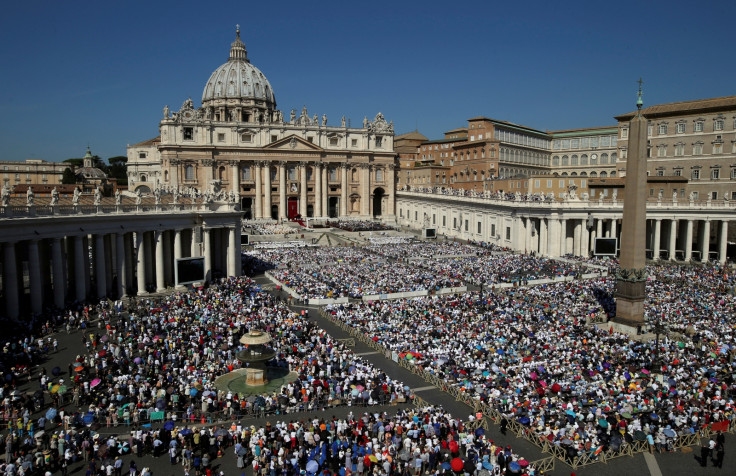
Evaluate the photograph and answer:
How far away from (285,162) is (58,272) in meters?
64.7

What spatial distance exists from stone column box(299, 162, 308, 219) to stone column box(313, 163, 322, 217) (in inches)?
77.8

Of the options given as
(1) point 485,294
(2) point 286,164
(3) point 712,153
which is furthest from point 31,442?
(2) point 286,164

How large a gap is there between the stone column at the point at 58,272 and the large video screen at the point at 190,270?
7553 mm

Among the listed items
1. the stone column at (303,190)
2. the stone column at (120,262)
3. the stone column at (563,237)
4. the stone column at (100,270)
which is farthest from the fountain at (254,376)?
the stone column at (303,190)

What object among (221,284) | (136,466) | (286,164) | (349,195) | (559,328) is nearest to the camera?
(136,466)

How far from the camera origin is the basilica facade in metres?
90.2

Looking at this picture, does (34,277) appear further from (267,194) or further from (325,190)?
(325,190)

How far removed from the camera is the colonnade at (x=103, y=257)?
31.3 m

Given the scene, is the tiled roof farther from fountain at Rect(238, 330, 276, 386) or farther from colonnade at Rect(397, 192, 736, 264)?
fountain at Rect(238, 330, 276, 386)

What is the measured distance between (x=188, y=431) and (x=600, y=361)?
16.1m

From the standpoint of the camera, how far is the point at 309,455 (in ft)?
53.6

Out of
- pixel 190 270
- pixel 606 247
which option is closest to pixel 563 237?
pixel 606 247

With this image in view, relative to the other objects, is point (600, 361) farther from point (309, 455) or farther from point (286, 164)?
point (286, 164)

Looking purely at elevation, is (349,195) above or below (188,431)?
above
